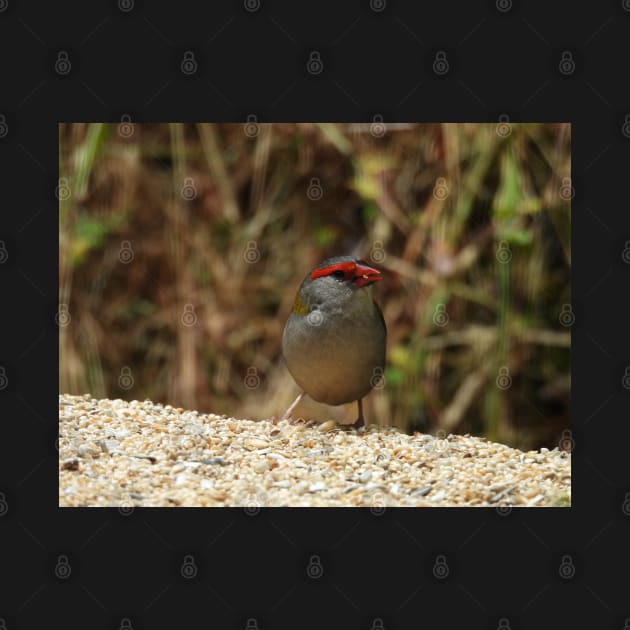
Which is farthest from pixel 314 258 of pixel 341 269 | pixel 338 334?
pixel 338 334

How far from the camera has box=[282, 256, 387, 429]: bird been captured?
515 centimetres

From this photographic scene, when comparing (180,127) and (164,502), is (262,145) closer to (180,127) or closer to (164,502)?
(180,127)

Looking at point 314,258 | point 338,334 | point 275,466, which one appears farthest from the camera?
point 314,258

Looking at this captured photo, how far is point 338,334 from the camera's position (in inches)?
202

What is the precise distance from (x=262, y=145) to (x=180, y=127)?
74 centimetres

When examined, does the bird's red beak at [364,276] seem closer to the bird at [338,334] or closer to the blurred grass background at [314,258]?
the bird at [338,334]

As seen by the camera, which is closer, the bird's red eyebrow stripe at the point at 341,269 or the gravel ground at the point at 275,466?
the gravel ground at the point at 275,466

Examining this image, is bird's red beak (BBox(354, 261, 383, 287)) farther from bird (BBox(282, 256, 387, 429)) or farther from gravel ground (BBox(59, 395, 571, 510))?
gravel ground (BBox(59, 395, 571, 510))

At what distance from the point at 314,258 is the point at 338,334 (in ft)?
10.1

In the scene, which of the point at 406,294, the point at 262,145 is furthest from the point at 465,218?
the point at 262,145

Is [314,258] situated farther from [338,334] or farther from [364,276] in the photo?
[338,334]

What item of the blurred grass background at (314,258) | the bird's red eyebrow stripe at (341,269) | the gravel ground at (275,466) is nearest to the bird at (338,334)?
the bird's red eyebrow stripe at (341,269)

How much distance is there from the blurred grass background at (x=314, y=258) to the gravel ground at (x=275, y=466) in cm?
246

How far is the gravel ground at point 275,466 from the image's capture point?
13.0 feet
